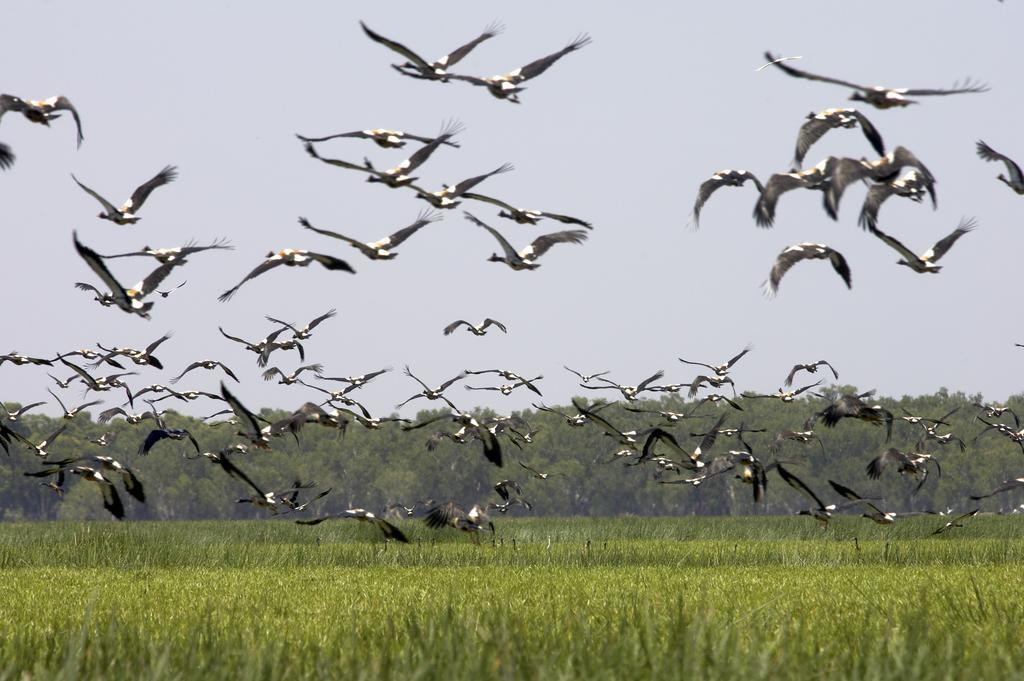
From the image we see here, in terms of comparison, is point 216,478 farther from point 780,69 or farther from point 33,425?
point 780,69

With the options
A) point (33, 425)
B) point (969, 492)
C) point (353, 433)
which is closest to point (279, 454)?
point (353, 433)

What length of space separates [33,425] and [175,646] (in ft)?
498

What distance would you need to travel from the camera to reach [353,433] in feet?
485

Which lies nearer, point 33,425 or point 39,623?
point 39,623

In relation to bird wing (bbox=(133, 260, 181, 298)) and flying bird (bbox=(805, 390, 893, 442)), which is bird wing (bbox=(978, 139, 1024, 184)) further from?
bird wing (bbox=(133, 260, 181, 298))

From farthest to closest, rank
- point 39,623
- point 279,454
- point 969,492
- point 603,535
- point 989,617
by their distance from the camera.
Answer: point 279,454, point 969,492, point 603,535, point 39,623, point 989,617

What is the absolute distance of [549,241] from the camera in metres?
21.5

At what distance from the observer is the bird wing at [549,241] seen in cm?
2111

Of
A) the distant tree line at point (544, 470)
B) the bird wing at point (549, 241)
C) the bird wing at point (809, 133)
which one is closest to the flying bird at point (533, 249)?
the bird wing at point (549, 241)

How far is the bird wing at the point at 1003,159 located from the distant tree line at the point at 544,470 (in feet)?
313

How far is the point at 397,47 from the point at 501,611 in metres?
7.43

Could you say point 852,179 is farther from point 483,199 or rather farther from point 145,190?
point 145,190

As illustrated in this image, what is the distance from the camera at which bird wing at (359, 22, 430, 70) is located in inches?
547

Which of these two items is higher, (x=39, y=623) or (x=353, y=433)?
(x=353, y=433)
